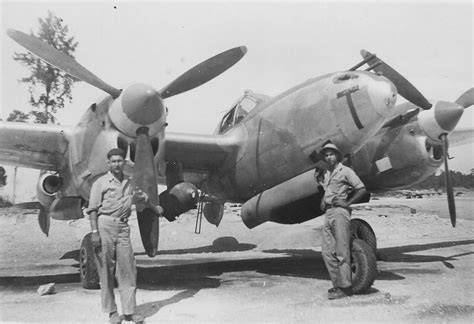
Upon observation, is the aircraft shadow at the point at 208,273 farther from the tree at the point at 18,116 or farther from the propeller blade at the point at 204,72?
the tree at the point at 18,116

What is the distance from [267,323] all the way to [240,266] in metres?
5.77

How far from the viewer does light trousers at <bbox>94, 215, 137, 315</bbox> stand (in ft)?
16.6

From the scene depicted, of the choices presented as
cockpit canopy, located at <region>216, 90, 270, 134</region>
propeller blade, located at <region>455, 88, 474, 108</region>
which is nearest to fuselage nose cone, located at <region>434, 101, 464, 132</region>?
propeller blade, located at <region>455, 88, 474, 108</region>

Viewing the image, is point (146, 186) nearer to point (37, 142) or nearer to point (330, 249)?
point (330, 249)

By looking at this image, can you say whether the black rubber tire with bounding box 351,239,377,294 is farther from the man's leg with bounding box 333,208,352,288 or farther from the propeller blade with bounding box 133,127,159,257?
the propeller blade with bounding box 133,127,159,257

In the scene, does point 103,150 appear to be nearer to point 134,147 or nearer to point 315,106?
point 134,147

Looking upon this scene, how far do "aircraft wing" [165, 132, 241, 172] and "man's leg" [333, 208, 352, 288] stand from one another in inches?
147

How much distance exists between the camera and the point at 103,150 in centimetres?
714

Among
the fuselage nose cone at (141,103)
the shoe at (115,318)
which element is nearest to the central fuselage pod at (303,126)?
the fuselage nose cone at (141,103)

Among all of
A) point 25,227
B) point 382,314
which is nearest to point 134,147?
point 382,314

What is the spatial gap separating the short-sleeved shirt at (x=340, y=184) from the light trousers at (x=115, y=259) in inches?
115

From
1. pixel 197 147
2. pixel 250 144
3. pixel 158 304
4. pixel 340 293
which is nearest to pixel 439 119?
pixel 250 144

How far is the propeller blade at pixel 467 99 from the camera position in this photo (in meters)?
10.2

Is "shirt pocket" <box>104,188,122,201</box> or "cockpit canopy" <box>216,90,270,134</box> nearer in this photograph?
"shirt pocket" <box>104,188,122,201</box>
